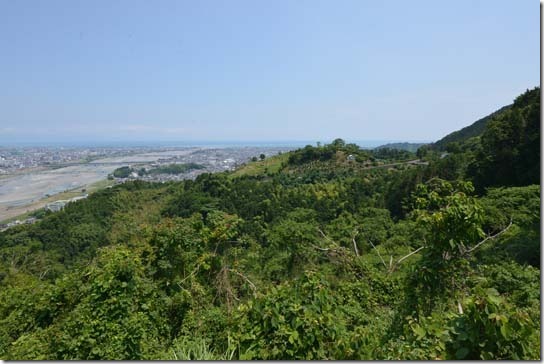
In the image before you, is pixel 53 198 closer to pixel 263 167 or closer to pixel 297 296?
pixel 263 167

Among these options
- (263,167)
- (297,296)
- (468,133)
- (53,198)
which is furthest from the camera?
(468,133)

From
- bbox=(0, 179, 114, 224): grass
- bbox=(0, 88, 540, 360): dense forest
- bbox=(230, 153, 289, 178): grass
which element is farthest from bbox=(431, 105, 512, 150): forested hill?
bbox=(0, 179, 114, 224): grass

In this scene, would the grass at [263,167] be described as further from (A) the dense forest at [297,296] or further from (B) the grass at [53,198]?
(A) the dense forest at [297,296]

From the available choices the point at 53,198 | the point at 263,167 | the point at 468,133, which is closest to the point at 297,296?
the point at 263,167

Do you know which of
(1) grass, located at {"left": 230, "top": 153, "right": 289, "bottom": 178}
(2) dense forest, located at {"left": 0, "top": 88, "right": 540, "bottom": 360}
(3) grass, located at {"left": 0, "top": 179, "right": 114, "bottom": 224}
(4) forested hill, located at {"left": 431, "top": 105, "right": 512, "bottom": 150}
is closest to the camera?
(2) dense forest, located at {"left": 0, "top": 88, "right": 540, "bottom": 360}

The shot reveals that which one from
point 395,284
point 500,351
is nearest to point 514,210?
point 395,284

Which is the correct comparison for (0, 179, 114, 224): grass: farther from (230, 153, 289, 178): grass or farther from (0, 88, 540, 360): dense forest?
(0, 88, 540, 360): dense forest

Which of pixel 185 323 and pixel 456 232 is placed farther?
pixel 185 323

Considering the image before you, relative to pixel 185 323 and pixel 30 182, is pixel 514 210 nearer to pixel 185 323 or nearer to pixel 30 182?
pixel 185 323
